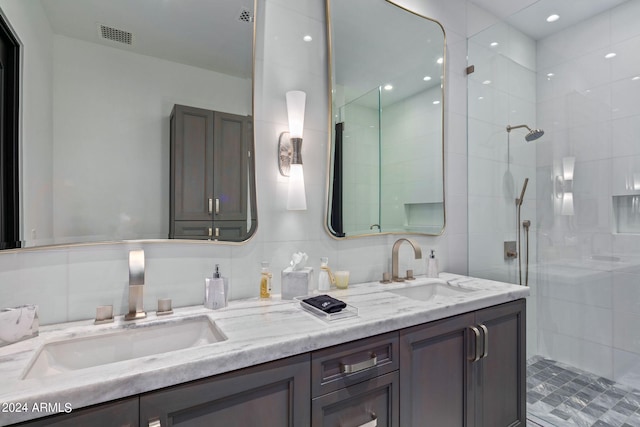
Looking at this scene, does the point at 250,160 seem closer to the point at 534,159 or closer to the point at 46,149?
the point at 46,149

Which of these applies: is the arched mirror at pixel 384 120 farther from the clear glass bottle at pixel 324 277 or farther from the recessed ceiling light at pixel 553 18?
the recessed ceiling light at pixel 553 18

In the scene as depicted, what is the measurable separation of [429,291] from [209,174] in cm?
132

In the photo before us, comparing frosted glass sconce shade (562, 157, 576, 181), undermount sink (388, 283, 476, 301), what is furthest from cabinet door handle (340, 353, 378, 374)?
frosted glass sconce shade (562, 157, 576, 181)

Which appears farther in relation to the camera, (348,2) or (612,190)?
(612,190)

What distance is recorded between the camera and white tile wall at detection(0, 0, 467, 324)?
1077 mm

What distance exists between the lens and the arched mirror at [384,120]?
5.50 feet

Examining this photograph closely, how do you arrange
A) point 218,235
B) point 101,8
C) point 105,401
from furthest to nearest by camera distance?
point 218,235 → point 101,8 → point 105,401

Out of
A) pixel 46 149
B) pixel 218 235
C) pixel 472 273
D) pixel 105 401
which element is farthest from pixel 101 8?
pixel 472 273

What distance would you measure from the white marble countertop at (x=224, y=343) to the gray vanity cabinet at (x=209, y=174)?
1.06 ft

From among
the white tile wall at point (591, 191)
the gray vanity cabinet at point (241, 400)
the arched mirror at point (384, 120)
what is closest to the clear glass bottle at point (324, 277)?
the arched mirror at point (384, 120)

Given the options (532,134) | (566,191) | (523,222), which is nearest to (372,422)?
(523,222)

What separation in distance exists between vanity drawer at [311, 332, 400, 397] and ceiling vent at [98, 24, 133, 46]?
1.26 meters

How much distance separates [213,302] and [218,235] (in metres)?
0.27

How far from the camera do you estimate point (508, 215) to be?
224cm
